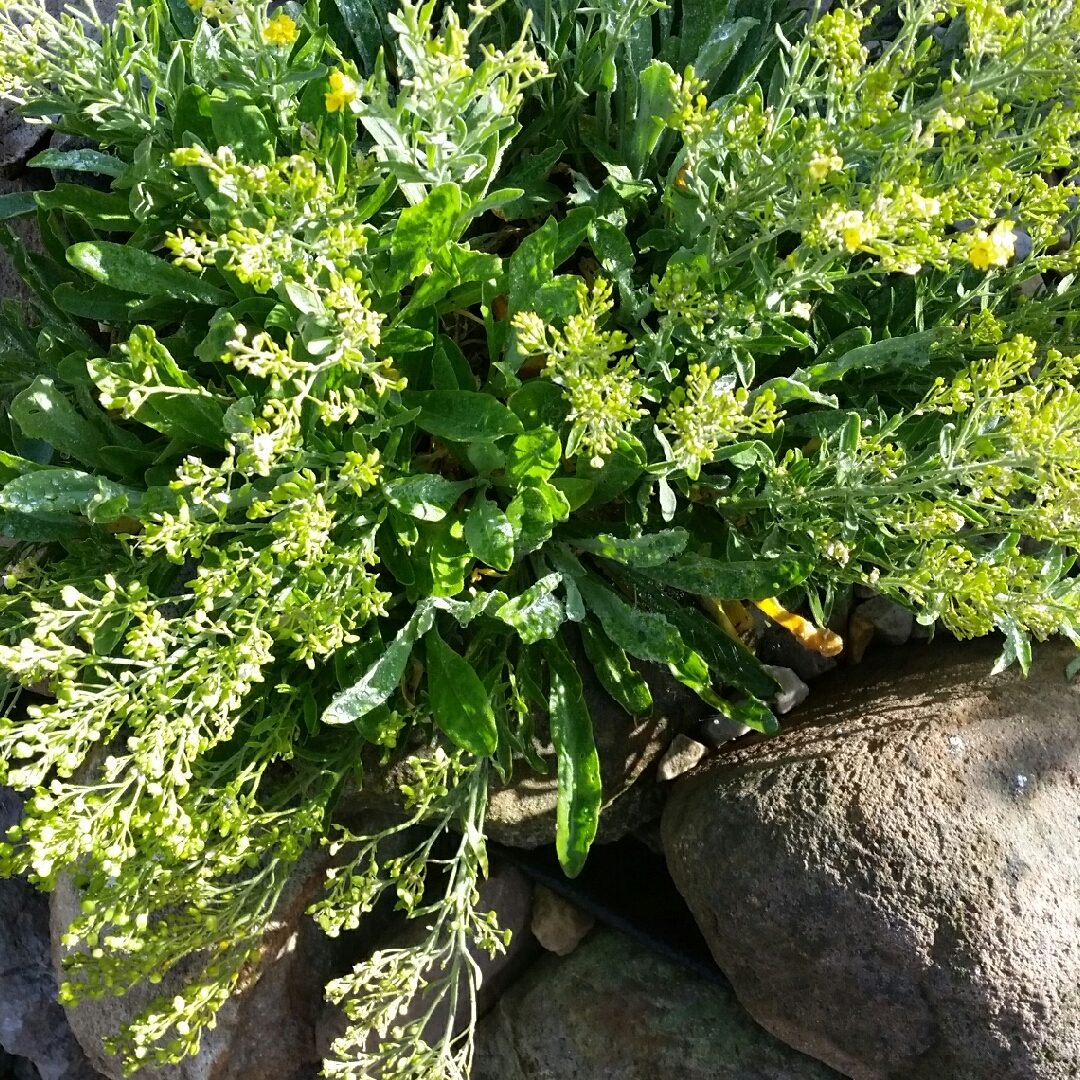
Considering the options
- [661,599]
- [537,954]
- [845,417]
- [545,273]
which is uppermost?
[545,273]

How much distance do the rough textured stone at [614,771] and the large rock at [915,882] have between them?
0.26 meters

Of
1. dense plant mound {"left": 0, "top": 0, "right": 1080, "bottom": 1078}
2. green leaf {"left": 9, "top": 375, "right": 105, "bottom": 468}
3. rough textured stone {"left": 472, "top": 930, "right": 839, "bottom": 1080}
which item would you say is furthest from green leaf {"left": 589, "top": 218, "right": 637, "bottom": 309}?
rough textured stone {"left": 472, "top": 930, "right": 839, "bottom": 1080}

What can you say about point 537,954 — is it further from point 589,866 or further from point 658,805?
point 658,805

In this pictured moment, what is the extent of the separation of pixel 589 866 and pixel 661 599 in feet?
2.89

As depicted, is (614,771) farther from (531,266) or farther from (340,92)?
(340,92)

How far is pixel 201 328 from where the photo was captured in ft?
6.38

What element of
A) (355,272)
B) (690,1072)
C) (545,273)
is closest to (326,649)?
(355,272)

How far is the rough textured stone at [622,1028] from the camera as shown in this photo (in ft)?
7.30

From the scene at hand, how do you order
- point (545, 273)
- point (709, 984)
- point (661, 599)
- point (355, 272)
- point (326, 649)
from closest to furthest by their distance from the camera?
point (355, 272), point (326, 649), point (545, 273), point (661, 599), point (709, 984)

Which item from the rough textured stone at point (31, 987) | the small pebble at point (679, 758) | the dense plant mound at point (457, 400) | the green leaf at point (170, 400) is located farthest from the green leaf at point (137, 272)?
the rough textured stone at point (31, 987)

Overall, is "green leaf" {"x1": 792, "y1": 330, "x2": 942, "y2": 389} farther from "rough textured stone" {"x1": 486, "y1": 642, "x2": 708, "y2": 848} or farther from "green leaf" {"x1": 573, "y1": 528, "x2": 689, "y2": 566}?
"rough textured stone" {"x1": 486, "y1": 642, "x2": 708, "y2": 848}

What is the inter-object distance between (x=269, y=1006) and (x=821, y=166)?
229 cm

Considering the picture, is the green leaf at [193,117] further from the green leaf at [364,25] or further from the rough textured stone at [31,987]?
the rough textured stone at [31,987]

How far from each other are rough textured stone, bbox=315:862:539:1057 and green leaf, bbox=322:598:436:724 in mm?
956
